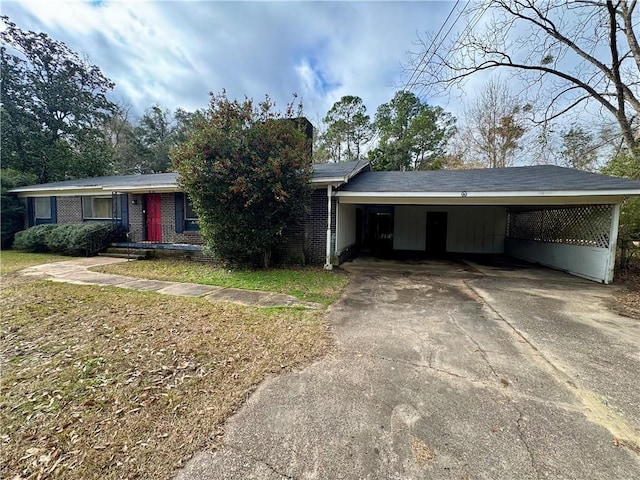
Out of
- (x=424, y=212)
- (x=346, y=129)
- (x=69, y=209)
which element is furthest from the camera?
(x=346, y=129)

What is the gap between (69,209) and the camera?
40.0 feet

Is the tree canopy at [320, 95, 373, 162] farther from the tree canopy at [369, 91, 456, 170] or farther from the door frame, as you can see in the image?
the door frame

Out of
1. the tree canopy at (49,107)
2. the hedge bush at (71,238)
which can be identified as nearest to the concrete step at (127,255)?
the hedge bush at (71,238)

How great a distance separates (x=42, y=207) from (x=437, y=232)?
62.5ft

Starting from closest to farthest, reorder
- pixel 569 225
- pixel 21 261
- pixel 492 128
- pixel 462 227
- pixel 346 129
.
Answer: pixel 569 225 → pixel 21 261 → pixel 462 227 → pixel 492 128 → pixel 346 129

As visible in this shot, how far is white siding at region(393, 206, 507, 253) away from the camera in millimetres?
12359

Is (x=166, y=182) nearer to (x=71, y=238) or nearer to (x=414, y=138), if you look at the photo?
(x=71, y=238)

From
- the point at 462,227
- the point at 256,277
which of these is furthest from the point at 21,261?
the point at 462,227

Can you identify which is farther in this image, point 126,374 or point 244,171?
point 244,171

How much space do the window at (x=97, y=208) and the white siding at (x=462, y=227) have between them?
13.1 metres

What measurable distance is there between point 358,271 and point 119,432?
6650 mm

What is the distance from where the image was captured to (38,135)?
685 inches

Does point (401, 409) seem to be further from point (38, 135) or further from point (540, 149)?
point (38, 135)

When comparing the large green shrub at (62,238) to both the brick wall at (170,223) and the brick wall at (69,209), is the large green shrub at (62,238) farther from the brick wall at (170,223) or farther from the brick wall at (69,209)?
the brick wall at (170,223)
